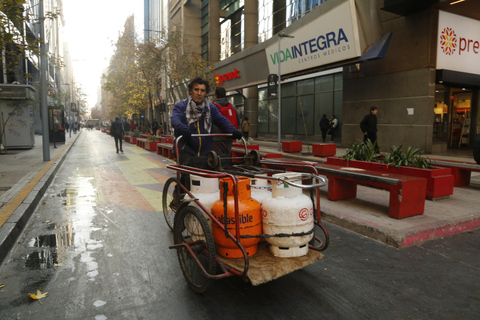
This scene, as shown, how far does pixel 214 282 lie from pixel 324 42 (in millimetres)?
16294

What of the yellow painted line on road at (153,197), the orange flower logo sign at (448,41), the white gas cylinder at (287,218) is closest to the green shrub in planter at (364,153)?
the yellow painted line on road at (153,197)

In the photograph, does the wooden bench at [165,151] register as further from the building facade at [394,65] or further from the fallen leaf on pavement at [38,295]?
the fallen leaf on pavement at [38,295]

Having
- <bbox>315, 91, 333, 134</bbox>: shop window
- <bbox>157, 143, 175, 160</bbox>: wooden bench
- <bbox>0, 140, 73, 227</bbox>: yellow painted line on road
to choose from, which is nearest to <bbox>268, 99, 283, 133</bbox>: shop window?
<bbox>315, 91, 333, 134</bbox>: shop window

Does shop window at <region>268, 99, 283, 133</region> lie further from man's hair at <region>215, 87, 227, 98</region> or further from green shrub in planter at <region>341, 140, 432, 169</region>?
man's hair at <region>215, 87, 227, 98</region>

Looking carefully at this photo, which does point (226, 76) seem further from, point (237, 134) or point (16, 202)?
point (237, 134)

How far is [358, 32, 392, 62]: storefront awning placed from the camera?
14462mm

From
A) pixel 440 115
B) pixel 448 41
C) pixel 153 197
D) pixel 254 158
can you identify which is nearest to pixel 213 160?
pixel 254 158

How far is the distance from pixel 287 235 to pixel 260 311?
654mm

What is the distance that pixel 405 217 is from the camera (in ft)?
16.9

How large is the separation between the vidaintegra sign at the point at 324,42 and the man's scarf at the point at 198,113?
13.0 meters

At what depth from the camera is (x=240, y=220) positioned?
9.21ft

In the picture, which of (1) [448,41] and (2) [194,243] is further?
(1) [448,41]

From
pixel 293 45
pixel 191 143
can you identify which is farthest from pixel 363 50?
pixel 191 143

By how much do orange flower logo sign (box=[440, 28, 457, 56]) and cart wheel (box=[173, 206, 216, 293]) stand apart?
14893 millimetres
